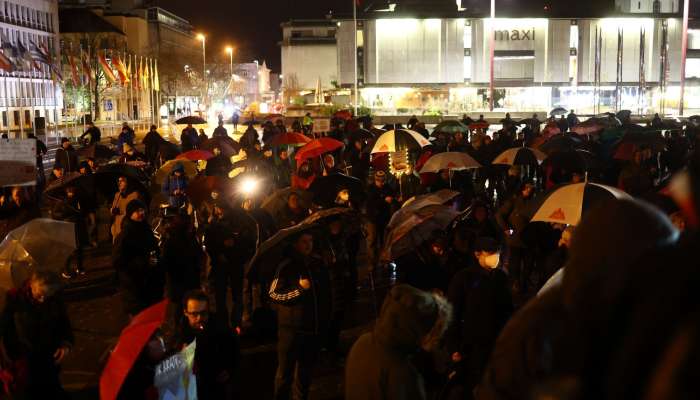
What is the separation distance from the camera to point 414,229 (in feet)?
24.2

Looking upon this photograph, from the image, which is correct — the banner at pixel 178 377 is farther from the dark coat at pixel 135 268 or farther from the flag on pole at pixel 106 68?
the flag on pole at pixel 106 68

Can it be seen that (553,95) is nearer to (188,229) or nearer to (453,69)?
(453,69)

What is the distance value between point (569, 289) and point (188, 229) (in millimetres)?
7438

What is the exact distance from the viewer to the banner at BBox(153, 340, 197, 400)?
454 cm

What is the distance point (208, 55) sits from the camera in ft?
398

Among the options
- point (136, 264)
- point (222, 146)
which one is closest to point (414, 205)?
point (136, 264)

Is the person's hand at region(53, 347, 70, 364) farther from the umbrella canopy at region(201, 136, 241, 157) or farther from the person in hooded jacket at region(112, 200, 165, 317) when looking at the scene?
the umbrella canopy at region(201, 136, 241, 157)

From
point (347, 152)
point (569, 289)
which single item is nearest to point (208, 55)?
point (347, 152)

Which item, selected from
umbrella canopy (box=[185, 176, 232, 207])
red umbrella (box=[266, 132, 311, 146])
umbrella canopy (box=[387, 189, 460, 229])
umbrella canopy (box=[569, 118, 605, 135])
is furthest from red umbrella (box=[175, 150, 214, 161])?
umbrella canopy (box=[569, 118, 605, 135])

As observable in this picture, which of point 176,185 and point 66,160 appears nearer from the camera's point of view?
point 176,185

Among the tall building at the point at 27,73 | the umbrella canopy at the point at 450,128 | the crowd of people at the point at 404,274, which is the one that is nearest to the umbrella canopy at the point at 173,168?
the crowd of people at the point at 404,274

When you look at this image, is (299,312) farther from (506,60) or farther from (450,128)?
(506,60)

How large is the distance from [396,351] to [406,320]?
0.15 m

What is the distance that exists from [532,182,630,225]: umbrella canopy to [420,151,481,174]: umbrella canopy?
457 cm
